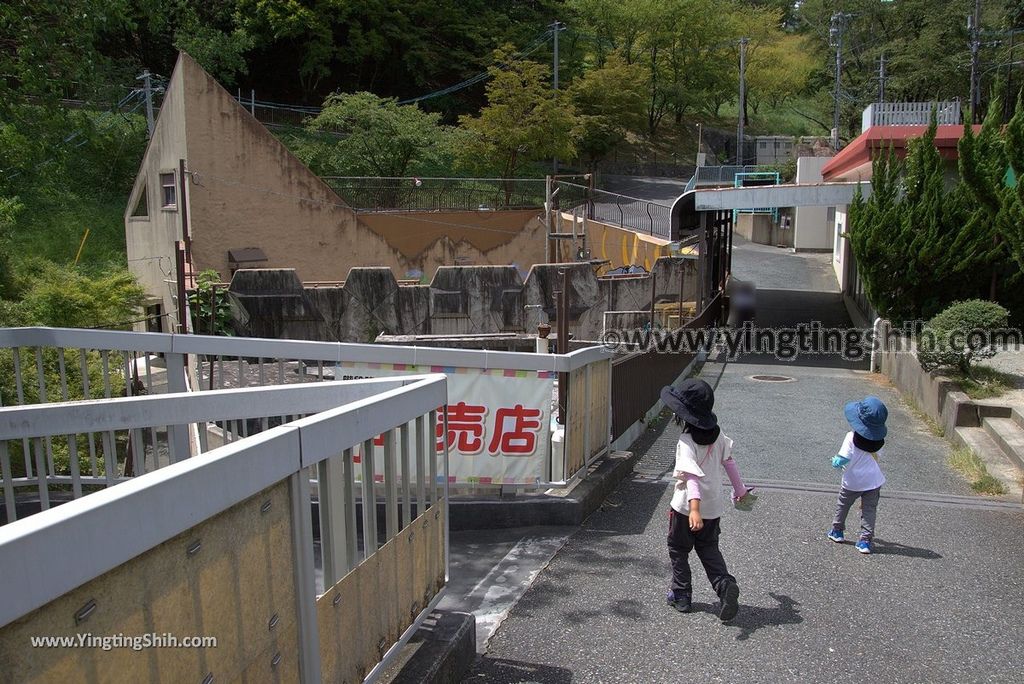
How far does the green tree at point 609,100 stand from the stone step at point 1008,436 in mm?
38103

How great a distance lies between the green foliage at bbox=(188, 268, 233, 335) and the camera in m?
16.4

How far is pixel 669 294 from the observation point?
77.5ft

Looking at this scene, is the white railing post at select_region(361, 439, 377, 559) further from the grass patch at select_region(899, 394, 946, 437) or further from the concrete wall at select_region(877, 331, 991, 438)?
the grass patch at select_region(899, 394, 946, 437)

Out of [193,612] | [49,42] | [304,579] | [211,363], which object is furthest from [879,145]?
[193,612]

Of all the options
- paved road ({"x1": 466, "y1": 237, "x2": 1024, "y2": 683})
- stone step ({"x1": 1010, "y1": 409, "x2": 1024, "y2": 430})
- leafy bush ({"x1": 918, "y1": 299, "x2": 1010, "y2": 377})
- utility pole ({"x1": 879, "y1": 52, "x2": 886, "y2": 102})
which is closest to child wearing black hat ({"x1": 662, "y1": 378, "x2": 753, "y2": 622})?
paved road ({"x1": 466, "y1": 237, "x2": 1024, "y2": 683})

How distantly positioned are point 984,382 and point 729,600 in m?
8.33

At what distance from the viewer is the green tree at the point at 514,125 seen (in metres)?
38.3

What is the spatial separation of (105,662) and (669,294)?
22.4 meters

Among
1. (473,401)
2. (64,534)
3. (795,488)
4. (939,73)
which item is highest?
(939,73)

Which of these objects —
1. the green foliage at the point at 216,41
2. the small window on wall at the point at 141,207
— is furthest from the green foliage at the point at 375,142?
the small window on wall at the point at 141,207

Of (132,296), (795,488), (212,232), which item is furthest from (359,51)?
(795,488)

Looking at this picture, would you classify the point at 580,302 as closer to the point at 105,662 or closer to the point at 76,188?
the point at 105,662

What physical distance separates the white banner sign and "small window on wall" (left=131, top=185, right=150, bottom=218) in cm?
2140

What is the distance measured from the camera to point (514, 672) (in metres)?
4.42
